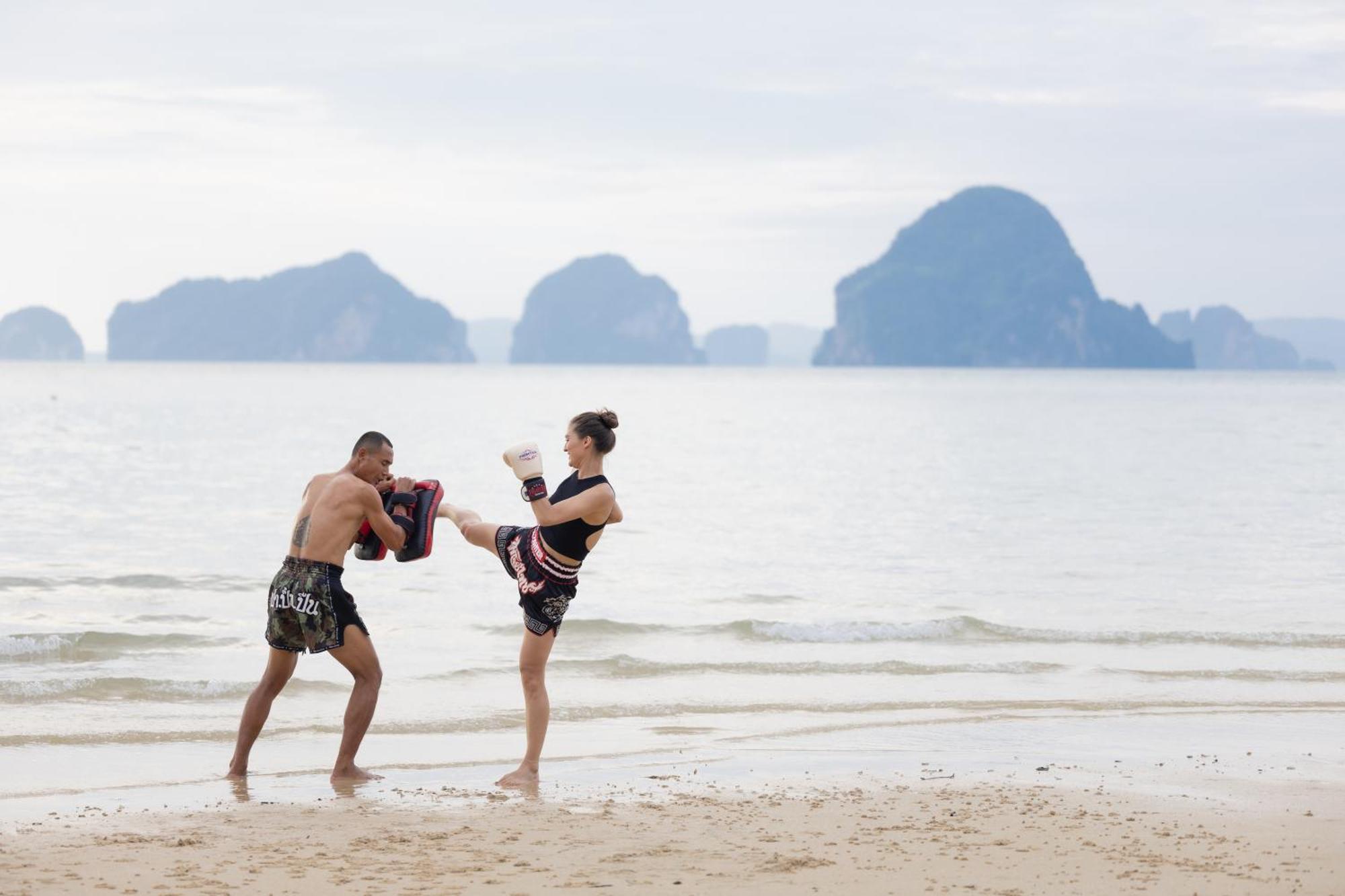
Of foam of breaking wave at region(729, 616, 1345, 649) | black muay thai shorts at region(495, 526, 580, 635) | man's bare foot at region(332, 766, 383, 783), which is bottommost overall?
foam of breaking wave at region(729, 616, 1345, 649)

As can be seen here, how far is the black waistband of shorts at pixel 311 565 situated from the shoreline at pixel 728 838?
3.58 feet

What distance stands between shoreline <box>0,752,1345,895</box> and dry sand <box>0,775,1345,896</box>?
0.04 ft

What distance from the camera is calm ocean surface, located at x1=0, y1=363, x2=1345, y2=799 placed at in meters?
8.90

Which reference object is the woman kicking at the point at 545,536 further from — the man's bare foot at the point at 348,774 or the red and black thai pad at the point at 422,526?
the man's bare foot at the point at 348,774

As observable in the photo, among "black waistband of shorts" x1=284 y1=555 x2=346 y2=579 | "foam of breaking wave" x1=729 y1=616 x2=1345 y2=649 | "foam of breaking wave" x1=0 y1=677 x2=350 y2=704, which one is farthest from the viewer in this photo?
"foam of breaking wave" x1=729 y1=616 x2=1345 y2=649

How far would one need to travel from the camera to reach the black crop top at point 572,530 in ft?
22.6

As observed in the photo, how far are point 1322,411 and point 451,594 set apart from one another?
259 feet

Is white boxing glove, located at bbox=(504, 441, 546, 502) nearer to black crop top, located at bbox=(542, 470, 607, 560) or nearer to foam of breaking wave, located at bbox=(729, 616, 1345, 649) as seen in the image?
black crop top, located at bbox=(542, 470, 607, 560)

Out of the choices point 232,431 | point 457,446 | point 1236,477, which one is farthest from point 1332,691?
point 232,431

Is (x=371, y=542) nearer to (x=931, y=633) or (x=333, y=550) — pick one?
(x=333, y=550)

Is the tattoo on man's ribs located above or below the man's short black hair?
below

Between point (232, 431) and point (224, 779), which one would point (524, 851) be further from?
point (232, 431)

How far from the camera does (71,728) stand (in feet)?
28.6

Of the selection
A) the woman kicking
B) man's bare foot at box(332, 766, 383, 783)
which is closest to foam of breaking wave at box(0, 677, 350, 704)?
man's bare foot at box(332, 766, 383, 783)
